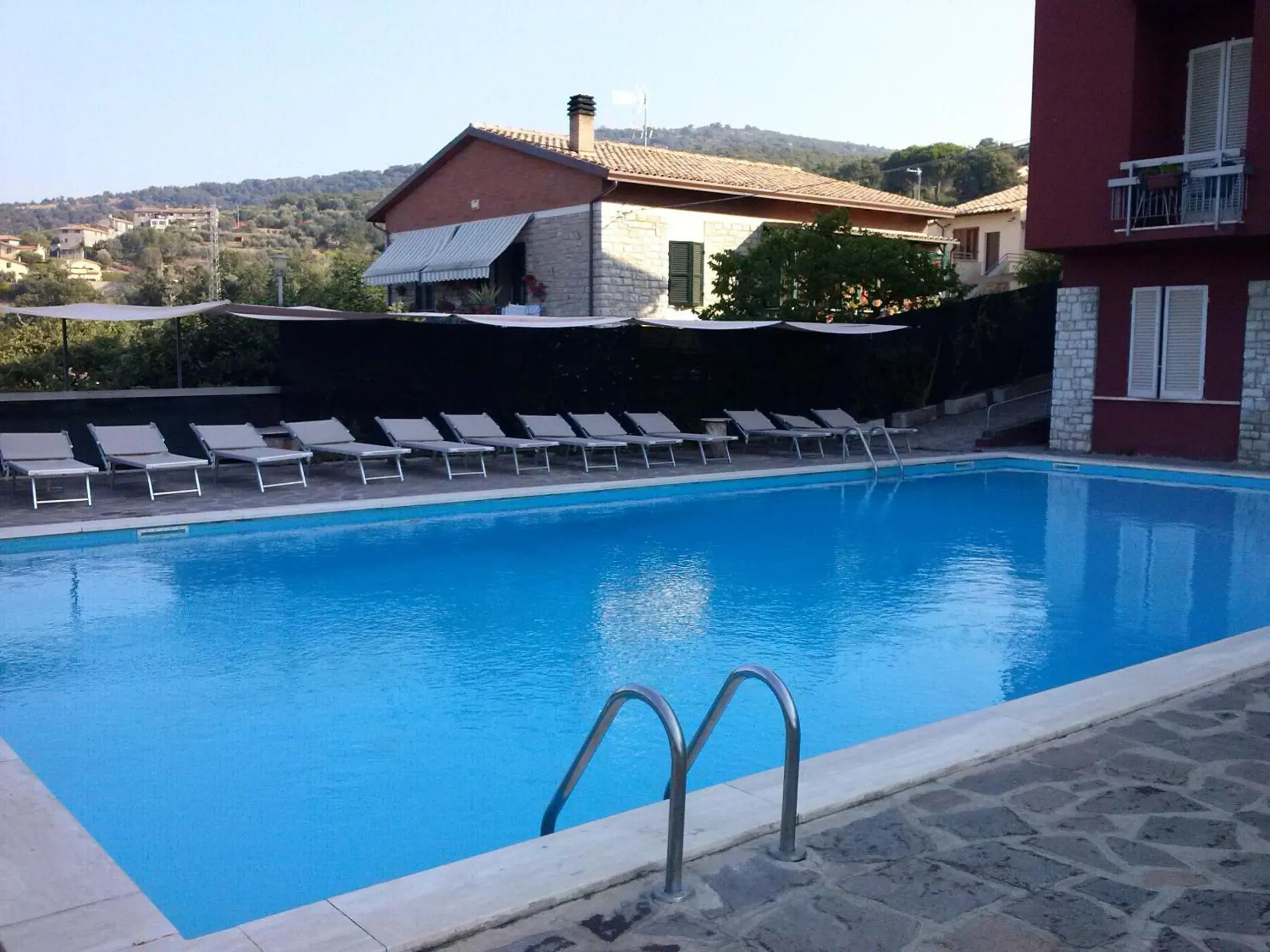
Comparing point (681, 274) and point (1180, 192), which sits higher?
point (1180, 192)

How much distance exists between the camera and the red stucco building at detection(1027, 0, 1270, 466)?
15.2m

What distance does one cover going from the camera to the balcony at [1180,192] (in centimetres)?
1474

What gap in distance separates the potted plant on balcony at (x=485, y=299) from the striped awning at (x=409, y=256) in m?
1.45

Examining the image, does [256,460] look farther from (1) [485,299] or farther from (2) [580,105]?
(2) [580,105]

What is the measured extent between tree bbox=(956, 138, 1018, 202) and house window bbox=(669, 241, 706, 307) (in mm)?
36735

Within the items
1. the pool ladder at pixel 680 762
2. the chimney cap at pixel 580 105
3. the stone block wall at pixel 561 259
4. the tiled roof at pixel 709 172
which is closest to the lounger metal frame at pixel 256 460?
the pool ladder at pixel 680 762

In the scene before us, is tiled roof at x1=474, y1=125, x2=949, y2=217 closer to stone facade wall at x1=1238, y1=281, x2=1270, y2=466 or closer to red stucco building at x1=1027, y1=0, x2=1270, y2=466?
red stucco building at x1=1027, y1=0, x2=1270, y2=466

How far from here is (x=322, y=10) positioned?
25297 mm

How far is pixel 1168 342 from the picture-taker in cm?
1641

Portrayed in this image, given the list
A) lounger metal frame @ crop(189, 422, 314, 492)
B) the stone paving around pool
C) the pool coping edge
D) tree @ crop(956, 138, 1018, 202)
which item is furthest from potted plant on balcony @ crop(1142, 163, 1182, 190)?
tree @ crop(956, 138, 1018, 202)

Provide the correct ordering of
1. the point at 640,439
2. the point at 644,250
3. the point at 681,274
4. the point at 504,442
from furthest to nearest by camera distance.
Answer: the point at 681,274 → the point at 644,250 → the point at 640,439 → the point at 504,442

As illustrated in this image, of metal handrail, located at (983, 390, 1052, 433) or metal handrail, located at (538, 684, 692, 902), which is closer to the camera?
metal handrail, located at (538, 684, 692, 902)

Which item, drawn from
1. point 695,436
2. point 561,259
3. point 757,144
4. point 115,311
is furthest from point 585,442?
point 757,144

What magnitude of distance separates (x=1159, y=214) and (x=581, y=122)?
43.3ft
